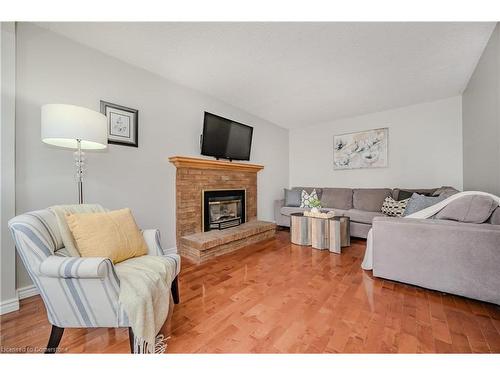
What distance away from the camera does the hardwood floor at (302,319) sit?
1.19 meters

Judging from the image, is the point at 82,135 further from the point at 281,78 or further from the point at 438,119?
the point at 438,119

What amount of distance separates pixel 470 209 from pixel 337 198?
231cm

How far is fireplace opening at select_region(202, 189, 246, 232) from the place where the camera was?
10.2ft

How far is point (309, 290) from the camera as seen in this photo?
1822 millimetres

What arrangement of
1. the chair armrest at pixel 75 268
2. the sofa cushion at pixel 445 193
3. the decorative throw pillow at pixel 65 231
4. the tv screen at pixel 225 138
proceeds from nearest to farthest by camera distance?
the chair armrest at pixel 75 268, the decorative throw pillow at pixel 65 231, the sofa cushion at pixel 445 193, the tv screen at pixel 225 138

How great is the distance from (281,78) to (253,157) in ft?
5.53

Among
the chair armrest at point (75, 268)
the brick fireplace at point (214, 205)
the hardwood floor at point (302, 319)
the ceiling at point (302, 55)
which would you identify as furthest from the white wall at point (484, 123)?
the chair armrest at point (75, 268)

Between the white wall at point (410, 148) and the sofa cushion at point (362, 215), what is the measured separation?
0.85 meters

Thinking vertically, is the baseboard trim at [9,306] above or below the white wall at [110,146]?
below

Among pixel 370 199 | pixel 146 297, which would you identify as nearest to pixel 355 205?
pixel 370 199

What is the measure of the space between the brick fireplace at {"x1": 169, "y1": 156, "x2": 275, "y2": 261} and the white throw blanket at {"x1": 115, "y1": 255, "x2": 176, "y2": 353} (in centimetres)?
117

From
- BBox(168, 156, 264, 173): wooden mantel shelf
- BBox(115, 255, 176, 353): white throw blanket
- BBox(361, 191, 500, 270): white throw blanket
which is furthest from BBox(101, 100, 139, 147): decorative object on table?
BBox(361, 191, 500, 270): white throw blanket

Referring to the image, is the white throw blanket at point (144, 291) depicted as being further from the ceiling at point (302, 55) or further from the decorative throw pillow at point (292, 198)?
the decorative throw pillow at point (292, 198)
